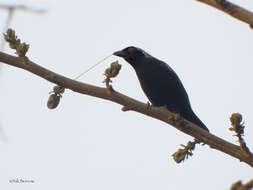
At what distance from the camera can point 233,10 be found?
5.27 ft

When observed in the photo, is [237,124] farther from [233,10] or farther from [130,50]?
[130,50]

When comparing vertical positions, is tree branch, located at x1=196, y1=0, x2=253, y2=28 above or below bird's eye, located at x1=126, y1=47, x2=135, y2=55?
above

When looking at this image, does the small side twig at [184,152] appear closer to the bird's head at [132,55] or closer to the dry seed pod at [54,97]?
the dry seed pod at [54,97]

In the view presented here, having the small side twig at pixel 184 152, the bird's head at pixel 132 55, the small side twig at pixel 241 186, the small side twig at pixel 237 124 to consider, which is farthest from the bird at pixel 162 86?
the small side twig at pixel 241 186

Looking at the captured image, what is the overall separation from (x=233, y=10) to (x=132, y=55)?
3844 mm

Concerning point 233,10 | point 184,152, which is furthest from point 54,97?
point 233,10

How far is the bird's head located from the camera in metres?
5.37

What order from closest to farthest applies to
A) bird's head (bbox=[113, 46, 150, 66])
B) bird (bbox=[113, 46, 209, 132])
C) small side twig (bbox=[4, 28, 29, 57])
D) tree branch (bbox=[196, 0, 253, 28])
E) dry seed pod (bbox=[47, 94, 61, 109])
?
tree branch (bbox=[196, 0, 253, 28])
small side twig (bbox=[4, 28, 29, 57])
dry seed pod (bbox=[47, 94, 61, 109])
bird (bbox=[113, 46, 209, 132])
bird's head (bbox=[113, 46, 150, 66])

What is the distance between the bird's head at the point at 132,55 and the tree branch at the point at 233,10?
12.2 feet

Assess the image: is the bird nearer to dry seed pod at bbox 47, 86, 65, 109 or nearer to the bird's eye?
the bird's eye

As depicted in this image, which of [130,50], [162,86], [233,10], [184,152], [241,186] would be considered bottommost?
[162,86]

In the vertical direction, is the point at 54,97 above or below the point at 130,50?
above

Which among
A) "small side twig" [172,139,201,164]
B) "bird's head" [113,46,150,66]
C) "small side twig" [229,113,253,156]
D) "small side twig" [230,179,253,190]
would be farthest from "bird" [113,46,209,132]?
"small side twig" [230,179,253,190]

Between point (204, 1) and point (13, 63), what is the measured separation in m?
1.24
